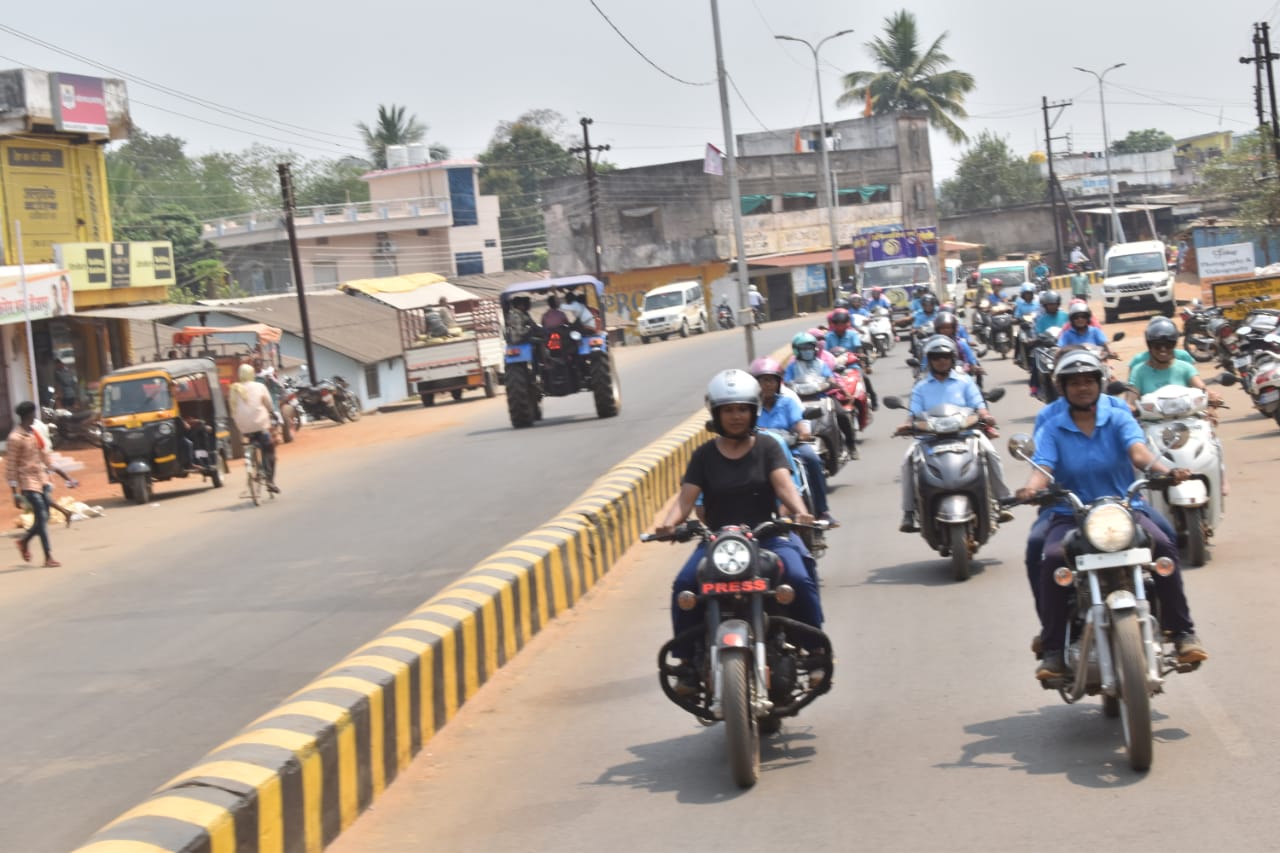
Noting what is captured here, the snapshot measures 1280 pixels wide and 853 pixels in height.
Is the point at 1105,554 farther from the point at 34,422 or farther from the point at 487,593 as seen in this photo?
the point at 34,422

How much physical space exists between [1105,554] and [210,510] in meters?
17.4

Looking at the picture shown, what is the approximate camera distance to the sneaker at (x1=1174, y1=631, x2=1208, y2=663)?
6523mm

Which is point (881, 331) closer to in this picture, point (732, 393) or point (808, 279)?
point (732, 393)

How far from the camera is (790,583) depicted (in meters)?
6.98

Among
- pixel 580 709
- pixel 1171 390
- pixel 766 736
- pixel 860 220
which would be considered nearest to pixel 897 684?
pixel 766 736

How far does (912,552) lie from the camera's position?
12.7 meters

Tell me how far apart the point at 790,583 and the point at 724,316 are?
214ft

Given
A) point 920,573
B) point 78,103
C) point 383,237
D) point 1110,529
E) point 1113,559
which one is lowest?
point 920,573

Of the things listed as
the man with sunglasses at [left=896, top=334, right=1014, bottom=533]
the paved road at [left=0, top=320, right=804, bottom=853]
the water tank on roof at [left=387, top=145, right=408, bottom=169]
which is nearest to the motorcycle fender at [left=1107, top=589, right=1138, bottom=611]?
the paved road at [left=0, top=320, right=804, bottom=853]

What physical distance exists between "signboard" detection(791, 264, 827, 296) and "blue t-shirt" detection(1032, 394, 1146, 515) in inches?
2872

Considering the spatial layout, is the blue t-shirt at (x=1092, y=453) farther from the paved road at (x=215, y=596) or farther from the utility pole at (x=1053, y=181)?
the utility pole at (x=1053, y=181)

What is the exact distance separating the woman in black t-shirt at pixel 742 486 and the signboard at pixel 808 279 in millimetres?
72986

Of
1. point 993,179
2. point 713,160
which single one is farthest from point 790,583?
point 993,179

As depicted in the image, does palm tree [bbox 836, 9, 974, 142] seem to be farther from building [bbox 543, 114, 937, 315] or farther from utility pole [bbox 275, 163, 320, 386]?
utility pole [bbox 275, 163, 320, 386]
